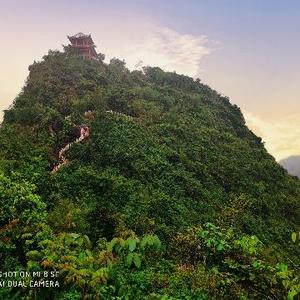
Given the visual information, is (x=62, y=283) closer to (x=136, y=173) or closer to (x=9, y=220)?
(x=9, y=220)

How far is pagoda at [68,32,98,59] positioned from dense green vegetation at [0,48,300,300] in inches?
390

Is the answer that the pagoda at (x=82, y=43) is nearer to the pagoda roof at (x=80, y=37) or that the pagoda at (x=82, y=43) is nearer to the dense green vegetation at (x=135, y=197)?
the pagoda roof at (x=80, y=37)

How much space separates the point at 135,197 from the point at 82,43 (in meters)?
38.1

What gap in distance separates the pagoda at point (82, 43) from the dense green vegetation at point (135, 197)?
9918 mm

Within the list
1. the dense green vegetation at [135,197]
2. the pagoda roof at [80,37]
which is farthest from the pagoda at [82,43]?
the dense green vegetation at [135,197]

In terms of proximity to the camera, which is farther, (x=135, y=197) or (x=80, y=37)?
(x=80, y=37)

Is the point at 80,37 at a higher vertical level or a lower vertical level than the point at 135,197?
higher

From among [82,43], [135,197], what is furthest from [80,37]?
[135,197]

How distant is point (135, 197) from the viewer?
68.5ft

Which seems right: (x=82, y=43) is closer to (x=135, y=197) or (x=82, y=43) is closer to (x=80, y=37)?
(x=80, y=37)

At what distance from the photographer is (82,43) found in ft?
178

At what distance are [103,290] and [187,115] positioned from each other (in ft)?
111

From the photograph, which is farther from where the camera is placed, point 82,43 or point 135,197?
point 82,43

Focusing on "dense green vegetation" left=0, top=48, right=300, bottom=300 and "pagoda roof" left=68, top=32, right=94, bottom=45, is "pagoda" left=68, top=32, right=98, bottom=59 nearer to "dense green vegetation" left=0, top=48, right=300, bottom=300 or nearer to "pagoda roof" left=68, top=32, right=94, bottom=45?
"pagoda roof" left=68, top=32, right=94, bottom=45
